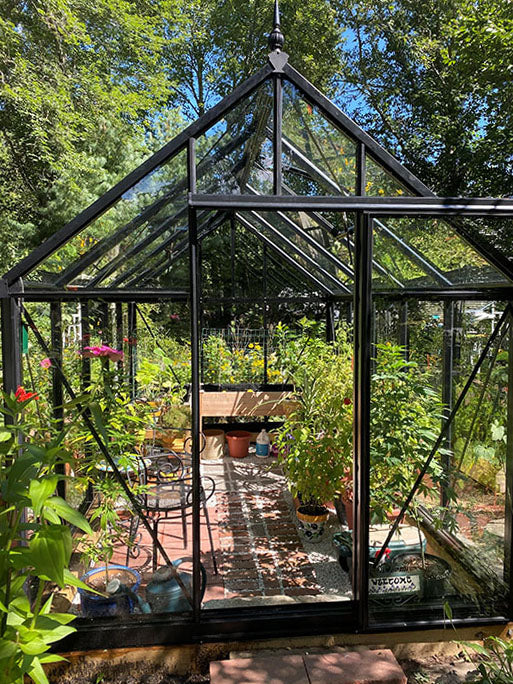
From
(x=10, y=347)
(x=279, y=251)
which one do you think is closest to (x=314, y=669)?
(x=10, y=347)

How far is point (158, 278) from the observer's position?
15.1 ft

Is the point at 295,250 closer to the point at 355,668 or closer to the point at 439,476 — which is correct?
the point at 439,476

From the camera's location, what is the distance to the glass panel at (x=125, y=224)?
247 centimetres

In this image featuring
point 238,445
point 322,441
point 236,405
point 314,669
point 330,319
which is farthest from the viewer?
point 330,319

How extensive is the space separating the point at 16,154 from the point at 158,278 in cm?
738

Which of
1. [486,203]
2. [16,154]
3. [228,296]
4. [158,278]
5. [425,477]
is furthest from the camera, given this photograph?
[16,154]

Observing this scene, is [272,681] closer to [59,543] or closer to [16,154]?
[59,543]

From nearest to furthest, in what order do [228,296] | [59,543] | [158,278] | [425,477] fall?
[59,543] < [425,477] < [158,278] < [228,296]

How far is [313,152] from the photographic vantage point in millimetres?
2689

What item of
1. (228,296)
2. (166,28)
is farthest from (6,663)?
(166,28)

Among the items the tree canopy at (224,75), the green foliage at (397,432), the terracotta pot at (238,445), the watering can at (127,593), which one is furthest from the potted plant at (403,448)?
the tree canopy at (224,75)

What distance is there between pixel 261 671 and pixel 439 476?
1.36 m

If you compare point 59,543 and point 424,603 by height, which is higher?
point 59,543

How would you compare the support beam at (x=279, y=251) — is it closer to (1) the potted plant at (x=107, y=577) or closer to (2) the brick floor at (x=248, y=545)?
(2) the brick floor at (x=248, y=545)
